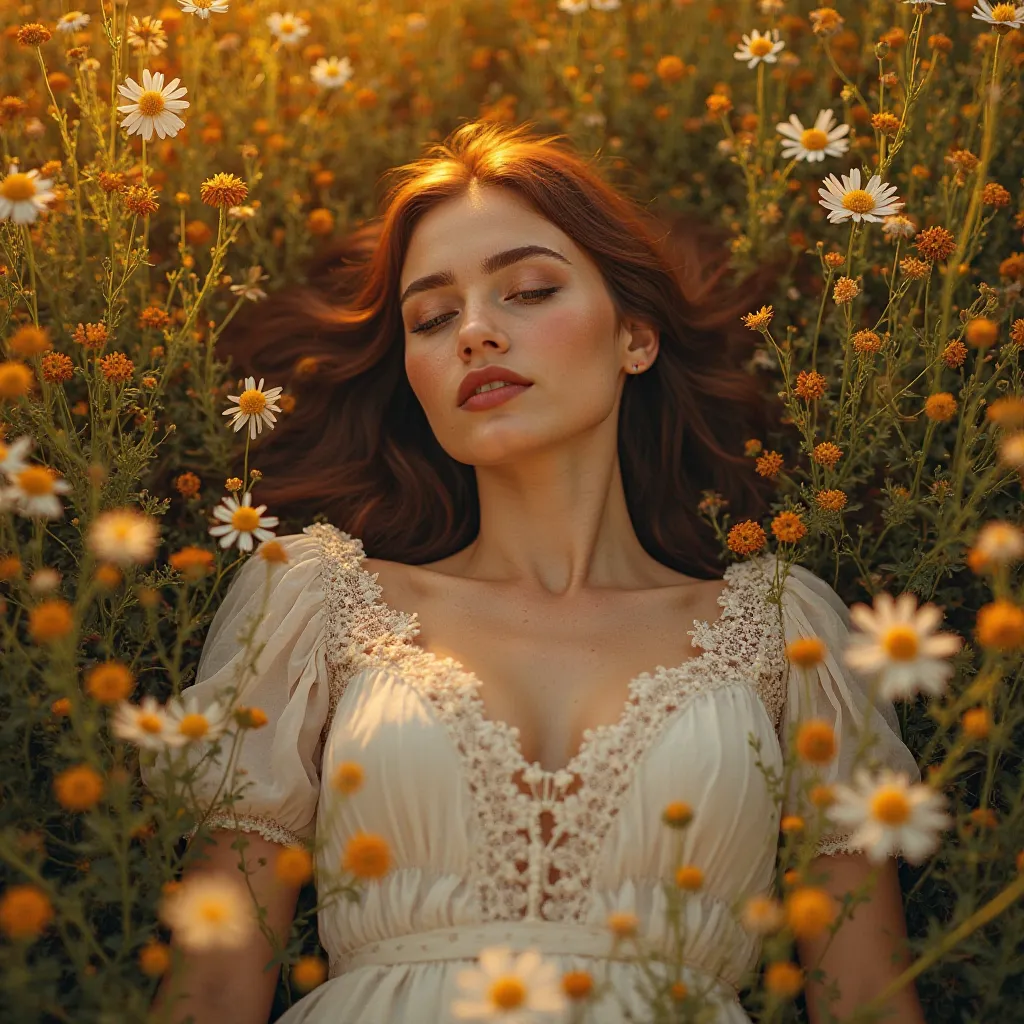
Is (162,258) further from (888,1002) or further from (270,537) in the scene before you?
(888,1002)

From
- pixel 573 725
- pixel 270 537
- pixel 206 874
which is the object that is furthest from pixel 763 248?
pixel 206 874

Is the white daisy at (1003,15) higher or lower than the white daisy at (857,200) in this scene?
higher

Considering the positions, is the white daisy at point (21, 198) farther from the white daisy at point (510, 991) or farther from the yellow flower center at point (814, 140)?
the yellow flower center at point (814, 140)

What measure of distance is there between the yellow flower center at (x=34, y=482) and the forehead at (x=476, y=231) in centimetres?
111

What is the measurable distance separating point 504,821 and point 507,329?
0.93m

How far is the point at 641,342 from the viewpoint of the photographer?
111 inches

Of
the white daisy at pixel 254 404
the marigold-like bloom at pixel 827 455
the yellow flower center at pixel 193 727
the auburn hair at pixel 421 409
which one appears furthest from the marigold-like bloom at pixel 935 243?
the yellow flower center at pixel 193 727

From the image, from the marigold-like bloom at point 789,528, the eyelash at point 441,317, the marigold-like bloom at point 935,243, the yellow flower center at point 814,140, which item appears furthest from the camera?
the yellow flower center at point 814,140

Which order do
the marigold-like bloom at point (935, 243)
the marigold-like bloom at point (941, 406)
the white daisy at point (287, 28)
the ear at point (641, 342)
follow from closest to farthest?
the marigold-like bloom at point (941, 406)
the marigold-like bloom at point (935, 243)
the ear at point (641, 342)
the white daisy at point (287, 28)

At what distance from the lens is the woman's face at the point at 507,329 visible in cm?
246

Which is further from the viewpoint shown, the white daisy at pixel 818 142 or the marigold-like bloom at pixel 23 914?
the white daisy at pixel 818 142

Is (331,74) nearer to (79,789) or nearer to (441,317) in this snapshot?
(441,317)

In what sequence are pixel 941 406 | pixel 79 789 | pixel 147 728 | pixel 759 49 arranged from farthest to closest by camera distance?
pixel 759 49, pixel 941 406, pixel 147 728, pixel 79 789

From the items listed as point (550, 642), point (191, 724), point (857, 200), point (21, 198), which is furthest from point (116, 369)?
point (857, 200)
